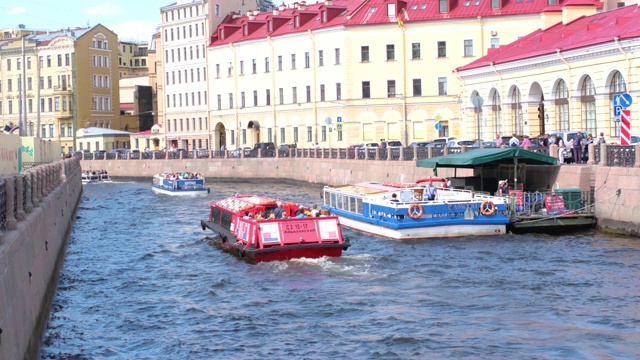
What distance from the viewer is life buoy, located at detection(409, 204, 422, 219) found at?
29.5 metres

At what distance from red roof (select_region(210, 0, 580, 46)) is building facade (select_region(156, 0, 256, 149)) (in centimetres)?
774

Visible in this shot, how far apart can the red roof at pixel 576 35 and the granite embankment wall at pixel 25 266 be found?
2493cm

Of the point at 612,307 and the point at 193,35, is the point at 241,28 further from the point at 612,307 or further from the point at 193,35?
the point at 612,307

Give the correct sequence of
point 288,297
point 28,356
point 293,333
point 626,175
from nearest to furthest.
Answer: point 28,356
point 293,333
point 288,297
point 626,175

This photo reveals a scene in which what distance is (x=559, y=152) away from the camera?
113ft

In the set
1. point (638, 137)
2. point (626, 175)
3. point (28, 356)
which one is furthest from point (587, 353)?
point (638, 137)

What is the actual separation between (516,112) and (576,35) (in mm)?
6462

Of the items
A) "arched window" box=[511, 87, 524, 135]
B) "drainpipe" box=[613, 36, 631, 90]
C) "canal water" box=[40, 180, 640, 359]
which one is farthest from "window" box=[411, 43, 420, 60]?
"canal water" box=[40, 180, 640, 359]

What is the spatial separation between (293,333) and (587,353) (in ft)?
16.7

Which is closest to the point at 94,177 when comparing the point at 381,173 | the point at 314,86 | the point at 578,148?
the point at 314,86

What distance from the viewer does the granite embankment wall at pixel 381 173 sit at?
Result: 94.7ft

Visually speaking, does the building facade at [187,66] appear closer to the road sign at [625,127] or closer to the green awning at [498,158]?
the green awning at [498,158]

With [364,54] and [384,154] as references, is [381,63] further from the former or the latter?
[384,154]

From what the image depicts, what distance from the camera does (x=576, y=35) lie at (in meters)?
45.6
